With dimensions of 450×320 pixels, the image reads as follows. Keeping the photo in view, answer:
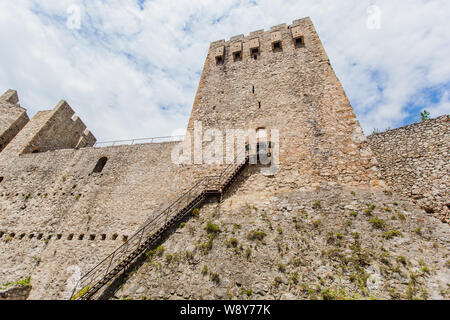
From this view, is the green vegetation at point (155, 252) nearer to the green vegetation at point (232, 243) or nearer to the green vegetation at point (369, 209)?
the green vegetation at point (232, 243)

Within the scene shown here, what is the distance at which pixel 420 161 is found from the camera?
344 inches

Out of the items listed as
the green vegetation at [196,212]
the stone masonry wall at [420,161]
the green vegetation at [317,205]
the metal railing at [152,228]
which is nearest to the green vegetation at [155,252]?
the metal railing at [152,228]

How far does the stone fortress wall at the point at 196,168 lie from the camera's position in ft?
26.2

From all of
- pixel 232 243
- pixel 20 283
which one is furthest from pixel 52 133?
pixel 232 243

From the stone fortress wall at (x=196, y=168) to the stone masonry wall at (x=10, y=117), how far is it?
2.09 meters

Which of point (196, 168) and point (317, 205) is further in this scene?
point (196, 168)

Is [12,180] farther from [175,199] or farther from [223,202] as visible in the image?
[223,202]

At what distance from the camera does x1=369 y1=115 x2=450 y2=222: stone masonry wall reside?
25.0 feet

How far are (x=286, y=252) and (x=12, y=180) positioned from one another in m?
16.9

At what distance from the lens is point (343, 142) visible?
26.4 feet

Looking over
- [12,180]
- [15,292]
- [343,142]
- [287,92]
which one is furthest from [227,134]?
[12,180]

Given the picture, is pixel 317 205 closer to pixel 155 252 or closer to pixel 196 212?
pixel 196 212

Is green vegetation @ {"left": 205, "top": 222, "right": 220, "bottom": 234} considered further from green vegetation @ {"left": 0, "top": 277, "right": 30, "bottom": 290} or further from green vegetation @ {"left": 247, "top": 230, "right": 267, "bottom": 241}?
green vegetation @ {"left": 0, "top": 277, "right": 30, "bottom": 290}

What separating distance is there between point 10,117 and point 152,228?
18.6 meters
